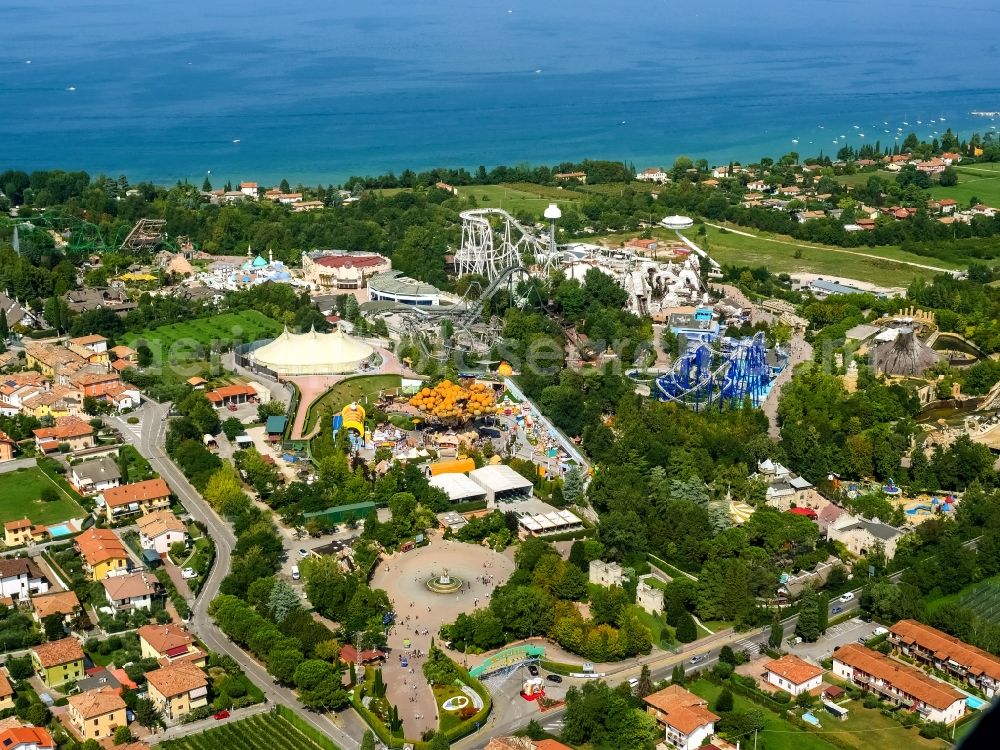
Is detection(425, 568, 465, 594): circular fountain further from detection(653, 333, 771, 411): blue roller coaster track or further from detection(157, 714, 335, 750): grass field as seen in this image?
detection(653, 333, 771, 411): blue roller coaster track

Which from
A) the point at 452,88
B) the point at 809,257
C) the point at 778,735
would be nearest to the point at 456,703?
the point at 778,735

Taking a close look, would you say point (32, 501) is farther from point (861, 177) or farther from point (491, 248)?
point (861, 177)

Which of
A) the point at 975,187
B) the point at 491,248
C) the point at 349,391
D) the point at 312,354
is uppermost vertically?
the point at 491,248

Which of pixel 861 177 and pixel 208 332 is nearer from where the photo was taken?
pixel 208 332

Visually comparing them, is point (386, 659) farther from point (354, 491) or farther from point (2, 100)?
point (2, 100)

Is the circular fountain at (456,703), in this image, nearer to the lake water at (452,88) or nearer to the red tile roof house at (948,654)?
the red tile roof house at (948,654)

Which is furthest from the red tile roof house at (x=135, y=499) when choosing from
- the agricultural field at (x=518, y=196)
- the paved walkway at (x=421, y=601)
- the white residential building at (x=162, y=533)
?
the agricultural field at (x=518, y=196)
